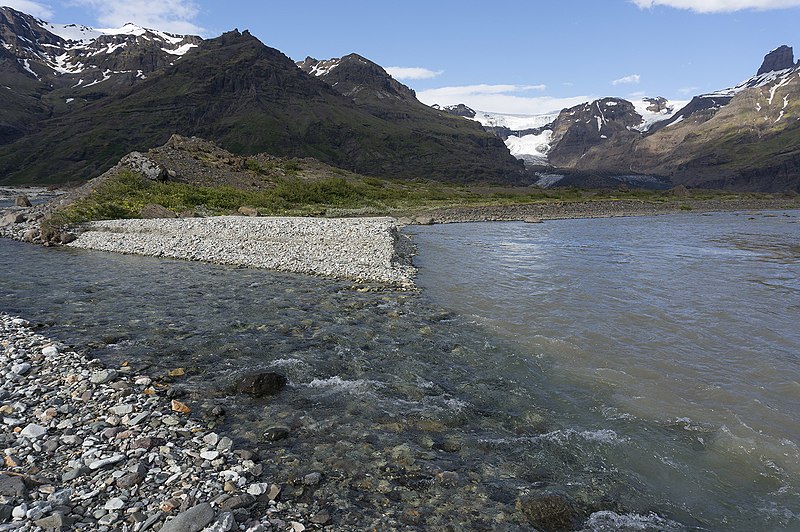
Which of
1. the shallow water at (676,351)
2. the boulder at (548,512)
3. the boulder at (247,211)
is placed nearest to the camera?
the boulder at (548,512)

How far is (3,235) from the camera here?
39.0 meters

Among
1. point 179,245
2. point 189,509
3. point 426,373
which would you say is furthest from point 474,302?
point 179,245

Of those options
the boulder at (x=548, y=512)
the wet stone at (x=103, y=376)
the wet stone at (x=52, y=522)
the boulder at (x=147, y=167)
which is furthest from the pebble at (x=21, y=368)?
the boulder at (x=147, y=167)

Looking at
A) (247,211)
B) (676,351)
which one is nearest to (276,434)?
(676,351)

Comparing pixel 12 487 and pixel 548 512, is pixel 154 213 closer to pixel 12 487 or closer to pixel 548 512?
pixel 12 487

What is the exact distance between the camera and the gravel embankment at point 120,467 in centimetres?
617

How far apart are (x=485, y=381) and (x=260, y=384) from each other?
5683 millimetres

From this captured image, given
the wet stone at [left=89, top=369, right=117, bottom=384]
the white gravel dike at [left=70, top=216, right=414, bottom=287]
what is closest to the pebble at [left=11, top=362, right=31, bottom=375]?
the wet stone at [left=89, top=369, right=117, bottom=384]

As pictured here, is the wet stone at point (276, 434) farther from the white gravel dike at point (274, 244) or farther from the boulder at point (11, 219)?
the boulder at point (11, 219)

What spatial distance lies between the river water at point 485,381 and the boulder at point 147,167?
3794 centimetres

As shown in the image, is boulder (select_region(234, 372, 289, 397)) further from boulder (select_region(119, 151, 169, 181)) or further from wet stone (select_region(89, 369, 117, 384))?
boulder (select_region(119, 151, 169, 181))

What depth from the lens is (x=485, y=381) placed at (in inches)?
478

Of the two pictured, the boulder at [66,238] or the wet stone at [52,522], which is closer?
the wet stone at [52,522]

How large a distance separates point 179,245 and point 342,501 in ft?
95.1
